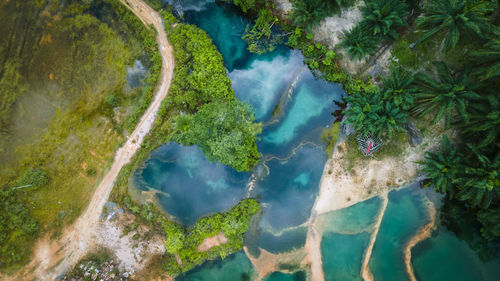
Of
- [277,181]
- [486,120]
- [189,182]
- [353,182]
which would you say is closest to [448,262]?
[353,182]

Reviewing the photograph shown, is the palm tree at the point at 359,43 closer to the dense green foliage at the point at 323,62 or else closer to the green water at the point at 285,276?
the dense green foliage at the point at 323,62

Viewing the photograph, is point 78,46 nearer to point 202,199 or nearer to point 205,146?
point 205,146

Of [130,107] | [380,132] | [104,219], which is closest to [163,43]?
[130,107]

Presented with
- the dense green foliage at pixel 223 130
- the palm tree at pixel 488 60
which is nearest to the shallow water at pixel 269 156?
the dense green foliage at pixel 223 130

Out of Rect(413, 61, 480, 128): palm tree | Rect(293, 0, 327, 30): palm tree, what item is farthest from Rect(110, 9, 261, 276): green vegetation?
Rect(413, 61, 480, 128): palm tree

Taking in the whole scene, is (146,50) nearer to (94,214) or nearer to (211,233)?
(94,214)

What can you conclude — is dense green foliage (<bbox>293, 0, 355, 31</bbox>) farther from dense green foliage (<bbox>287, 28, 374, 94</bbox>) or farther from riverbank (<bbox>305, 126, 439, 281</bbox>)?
riverbank (<bbox>305, 126, 439, 281</bbox>)
